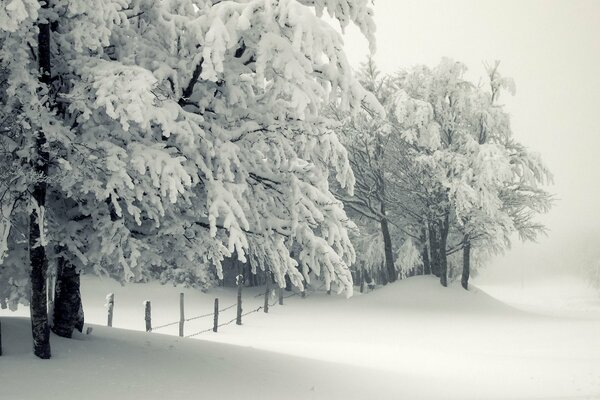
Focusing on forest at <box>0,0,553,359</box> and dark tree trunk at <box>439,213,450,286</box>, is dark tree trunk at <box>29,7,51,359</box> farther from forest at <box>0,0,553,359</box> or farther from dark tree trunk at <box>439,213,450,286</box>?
dark tree trunk at <box>439,213,450,286</box>

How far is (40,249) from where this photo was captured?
852 cm

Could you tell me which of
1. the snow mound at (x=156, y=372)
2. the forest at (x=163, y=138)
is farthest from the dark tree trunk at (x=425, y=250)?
the forest at (x=163, y=138)

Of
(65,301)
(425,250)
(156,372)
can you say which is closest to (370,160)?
(425,250)

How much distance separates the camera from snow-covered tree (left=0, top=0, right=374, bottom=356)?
7742 mm

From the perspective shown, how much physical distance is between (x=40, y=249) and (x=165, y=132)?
102 inches

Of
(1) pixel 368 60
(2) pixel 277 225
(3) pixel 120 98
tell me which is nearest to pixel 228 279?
(1) pixel 368 60

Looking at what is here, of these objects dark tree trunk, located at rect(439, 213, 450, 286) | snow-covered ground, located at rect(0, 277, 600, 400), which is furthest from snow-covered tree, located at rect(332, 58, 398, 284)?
snow-covered ground, located at rect(0, 277, 600, 400)

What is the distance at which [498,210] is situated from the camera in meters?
31.2

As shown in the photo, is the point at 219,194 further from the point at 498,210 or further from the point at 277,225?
the point at 498,210

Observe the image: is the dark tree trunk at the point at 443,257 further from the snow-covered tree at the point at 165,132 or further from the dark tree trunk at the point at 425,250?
the snow-covered tree at the point at 165,132

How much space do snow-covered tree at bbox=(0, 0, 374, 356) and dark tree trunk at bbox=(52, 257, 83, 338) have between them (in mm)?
41

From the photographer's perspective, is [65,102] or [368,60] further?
[368,60]

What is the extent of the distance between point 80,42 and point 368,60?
28630mm

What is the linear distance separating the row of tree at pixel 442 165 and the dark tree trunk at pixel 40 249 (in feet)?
69.7
